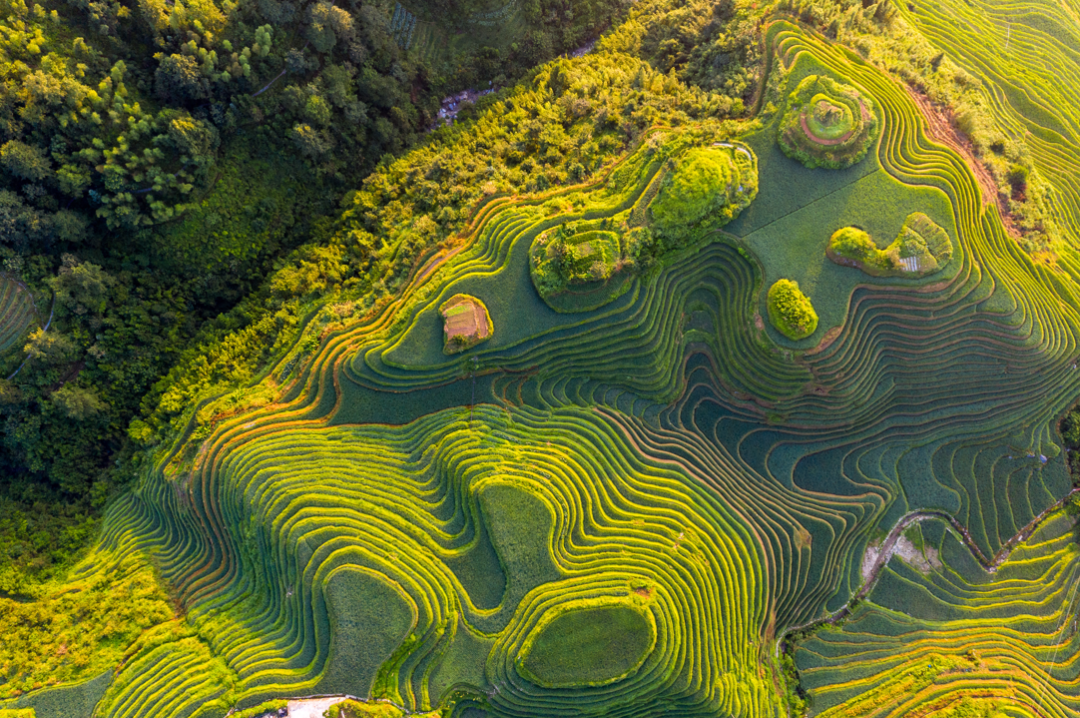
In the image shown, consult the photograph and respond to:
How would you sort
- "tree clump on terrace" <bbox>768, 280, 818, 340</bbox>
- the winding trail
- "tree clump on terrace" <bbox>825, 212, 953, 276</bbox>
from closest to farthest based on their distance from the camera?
"tree clump on terrace" <bbox>768, 280, 818, 340</bbox>
"tree clump on terrace" <bbox>825, 212, 953, 276</bbox>
the winding trail

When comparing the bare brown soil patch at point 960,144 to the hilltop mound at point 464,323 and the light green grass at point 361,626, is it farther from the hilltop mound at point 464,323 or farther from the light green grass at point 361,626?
the light green grass at point 361,626

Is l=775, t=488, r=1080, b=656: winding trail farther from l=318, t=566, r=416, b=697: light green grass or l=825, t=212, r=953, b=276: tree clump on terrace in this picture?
l=318, t=566, r=416, b=697: light green grass

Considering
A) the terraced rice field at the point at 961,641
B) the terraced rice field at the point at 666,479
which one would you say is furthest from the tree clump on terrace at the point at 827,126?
the terraced rice field at the point at 961,641

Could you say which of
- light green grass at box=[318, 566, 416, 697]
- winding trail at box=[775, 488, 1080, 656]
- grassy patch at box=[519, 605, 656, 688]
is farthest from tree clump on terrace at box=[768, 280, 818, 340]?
light green grass at box=[318, 566, 416, 697]

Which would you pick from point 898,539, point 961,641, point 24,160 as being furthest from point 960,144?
point 24,160

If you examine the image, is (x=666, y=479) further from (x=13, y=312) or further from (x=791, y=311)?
(x=13, y=312)

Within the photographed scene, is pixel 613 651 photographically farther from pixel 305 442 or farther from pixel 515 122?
pixel 515 122
